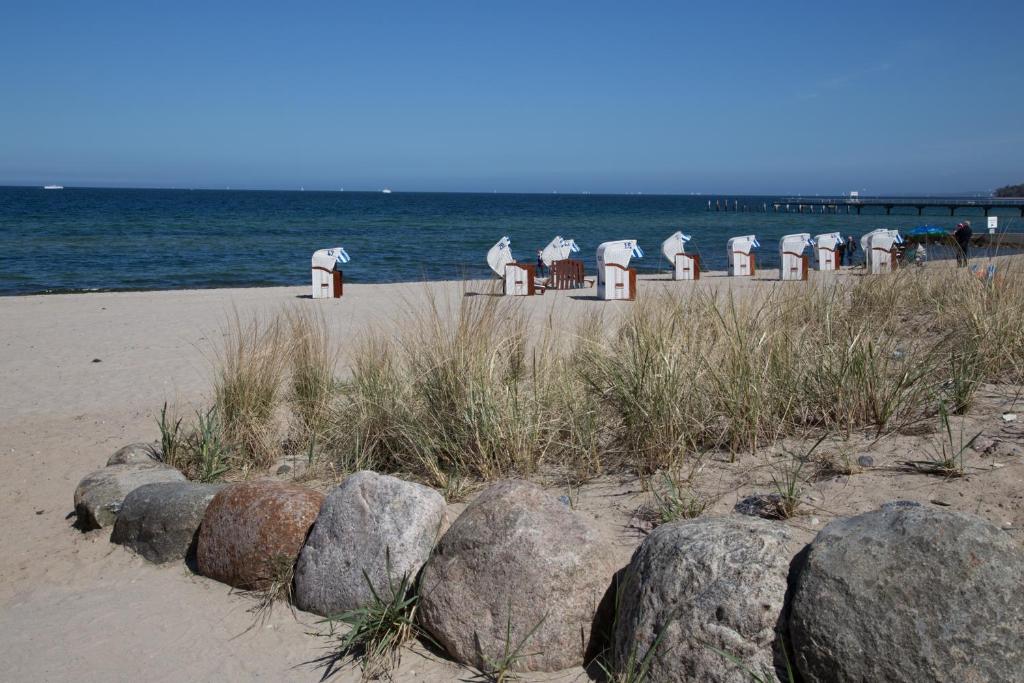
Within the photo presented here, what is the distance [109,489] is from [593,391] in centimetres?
260

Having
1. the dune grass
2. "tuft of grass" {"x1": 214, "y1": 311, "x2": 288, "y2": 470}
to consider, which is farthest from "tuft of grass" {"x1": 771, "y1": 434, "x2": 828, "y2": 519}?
"tuft of grass" {"x1": 214, "y1": 311, "x2": 288, "y2": 470}

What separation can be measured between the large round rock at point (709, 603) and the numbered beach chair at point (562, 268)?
1446 centimetres

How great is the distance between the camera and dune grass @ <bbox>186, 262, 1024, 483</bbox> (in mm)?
3998

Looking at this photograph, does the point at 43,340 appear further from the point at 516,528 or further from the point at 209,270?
the point at 209,270

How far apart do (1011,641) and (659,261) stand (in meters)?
25.3

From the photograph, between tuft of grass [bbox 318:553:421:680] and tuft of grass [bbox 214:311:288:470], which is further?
tuft of grass [bbox 214:311:288:470]

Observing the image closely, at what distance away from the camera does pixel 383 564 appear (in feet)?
10.6

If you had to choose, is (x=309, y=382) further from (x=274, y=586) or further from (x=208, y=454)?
(x=274, y=586)

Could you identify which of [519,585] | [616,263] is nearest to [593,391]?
[519,585]

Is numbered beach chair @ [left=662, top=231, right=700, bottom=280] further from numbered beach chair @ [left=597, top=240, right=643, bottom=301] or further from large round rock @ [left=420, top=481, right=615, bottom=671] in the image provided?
large round rock @ [left=420, top=481, right=615, bottom=671]

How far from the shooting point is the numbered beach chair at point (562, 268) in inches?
679

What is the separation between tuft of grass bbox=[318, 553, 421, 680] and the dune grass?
0.96 m

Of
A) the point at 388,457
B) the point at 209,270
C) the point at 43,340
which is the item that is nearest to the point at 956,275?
the point at 388,457

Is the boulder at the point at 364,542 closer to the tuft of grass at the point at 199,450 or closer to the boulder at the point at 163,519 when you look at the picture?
the boulder at the point at 163,519
